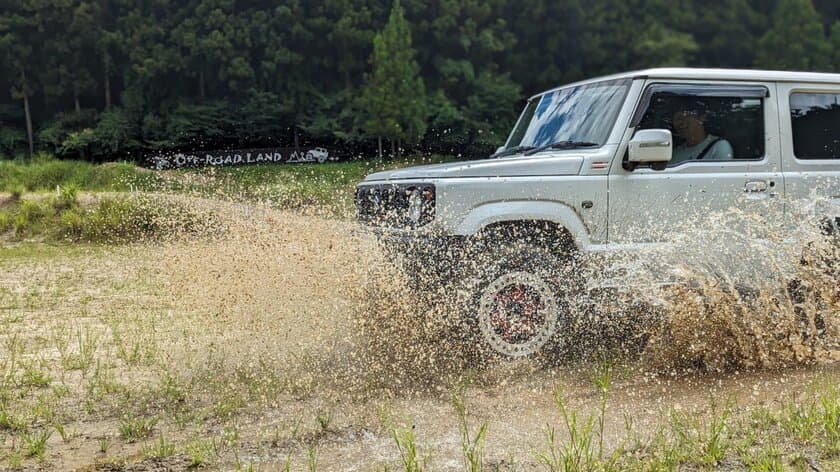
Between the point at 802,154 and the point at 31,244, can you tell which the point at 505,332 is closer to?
the point at 802,154

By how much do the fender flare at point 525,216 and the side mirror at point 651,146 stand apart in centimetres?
63

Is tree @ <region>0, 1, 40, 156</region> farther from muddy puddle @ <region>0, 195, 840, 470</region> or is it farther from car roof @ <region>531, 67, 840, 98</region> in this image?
car roof @ <region>531, 67, 840, 98</region>

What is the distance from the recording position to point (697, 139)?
592 cm

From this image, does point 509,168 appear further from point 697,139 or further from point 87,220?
point 87,220

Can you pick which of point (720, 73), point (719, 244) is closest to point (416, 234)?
point (719, 244)

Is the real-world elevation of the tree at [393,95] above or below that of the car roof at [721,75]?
above

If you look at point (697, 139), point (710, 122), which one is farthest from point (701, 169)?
point (710, 122)

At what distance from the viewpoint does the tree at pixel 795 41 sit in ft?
125

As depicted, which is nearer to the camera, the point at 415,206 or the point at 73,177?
the point at 415,206

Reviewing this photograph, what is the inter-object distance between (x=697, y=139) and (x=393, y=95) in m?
23.7

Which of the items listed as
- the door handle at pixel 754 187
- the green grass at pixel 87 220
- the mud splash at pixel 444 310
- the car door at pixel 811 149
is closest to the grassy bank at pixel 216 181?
the green grass at pixel 87 220

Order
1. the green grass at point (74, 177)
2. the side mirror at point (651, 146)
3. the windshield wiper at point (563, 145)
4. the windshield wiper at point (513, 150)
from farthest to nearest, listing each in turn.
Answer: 1. the green grass at point (74, 177)
2. the windshield wiper at point (513, 150)
3. the windshield wiper at point (563, 145)
4. the side mirror at point (651, 146)

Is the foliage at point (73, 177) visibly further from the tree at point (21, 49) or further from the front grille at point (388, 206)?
the tree at point (21, 49)

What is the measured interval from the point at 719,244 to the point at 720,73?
4.58 ft
